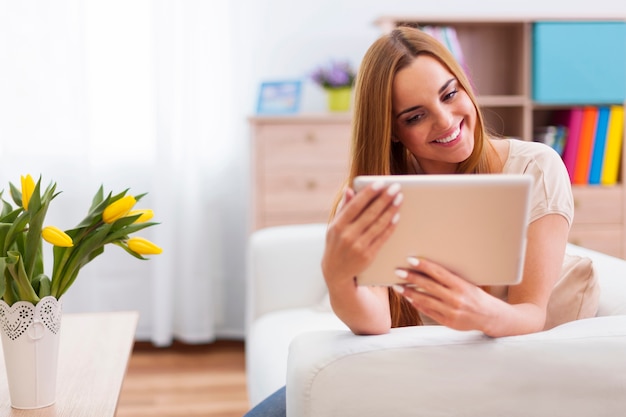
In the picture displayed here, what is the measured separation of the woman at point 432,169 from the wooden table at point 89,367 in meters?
0.28

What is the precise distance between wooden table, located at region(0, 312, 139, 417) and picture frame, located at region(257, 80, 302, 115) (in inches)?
57.0

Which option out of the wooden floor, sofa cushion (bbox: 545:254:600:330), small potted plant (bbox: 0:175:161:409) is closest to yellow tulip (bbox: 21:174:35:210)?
small potted plant (bbox: 0:175:161:409)

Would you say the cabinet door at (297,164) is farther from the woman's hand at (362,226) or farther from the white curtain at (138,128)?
the woman's hand at (362,226)

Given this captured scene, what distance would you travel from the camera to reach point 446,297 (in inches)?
43.8

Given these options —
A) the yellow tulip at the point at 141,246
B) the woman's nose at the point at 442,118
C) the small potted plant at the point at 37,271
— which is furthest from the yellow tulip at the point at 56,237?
the woman's nose at the point at 442,118

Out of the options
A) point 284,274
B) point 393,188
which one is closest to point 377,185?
point 393,188

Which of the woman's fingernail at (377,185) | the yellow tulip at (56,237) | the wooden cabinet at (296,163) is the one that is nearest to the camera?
the woman's fingernail at (377,185)

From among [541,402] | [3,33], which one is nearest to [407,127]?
[541,402]

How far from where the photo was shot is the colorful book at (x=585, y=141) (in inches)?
A: 129

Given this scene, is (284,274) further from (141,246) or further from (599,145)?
(599,145)

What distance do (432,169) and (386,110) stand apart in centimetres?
23

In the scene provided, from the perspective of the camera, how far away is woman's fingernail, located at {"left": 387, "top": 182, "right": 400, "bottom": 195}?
102 cm

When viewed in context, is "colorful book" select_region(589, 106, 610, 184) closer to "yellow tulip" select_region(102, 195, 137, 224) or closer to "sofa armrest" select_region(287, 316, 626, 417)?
"sofa armrest" select_region(287, 316, 626, 417)

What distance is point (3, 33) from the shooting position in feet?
10.9
